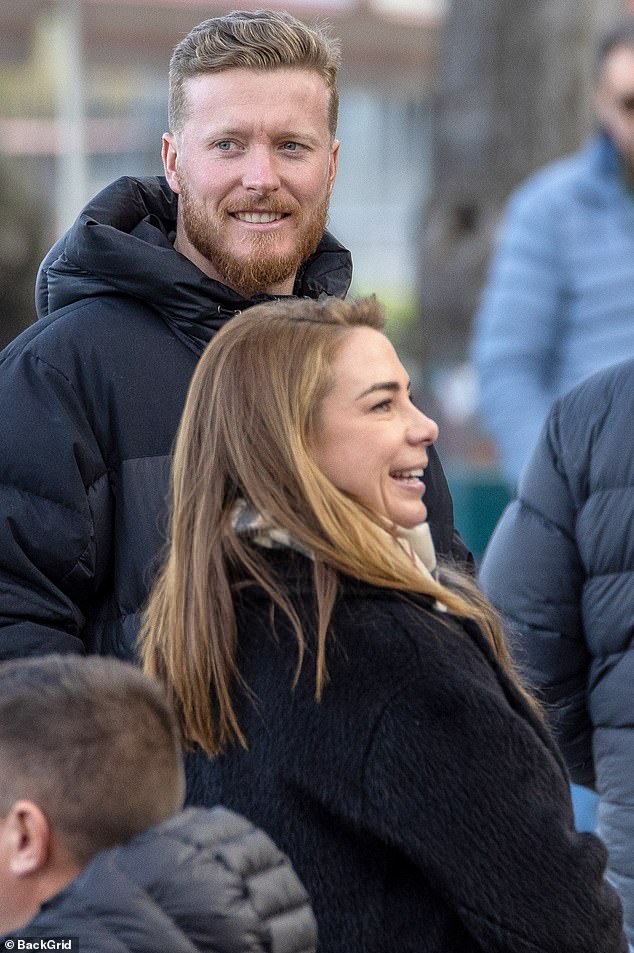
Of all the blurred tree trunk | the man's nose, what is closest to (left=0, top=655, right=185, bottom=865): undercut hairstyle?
the man's nose

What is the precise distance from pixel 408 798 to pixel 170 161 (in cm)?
142

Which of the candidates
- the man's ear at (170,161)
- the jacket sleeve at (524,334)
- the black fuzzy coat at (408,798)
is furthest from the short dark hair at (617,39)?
the black fuzzy coat at (408,798)

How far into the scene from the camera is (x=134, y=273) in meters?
2.81

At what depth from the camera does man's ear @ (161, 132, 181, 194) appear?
9.78 ft

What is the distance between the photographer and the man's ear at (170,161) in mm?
2980

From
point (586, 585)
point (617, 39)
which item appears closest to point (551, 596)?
point (586, 585)

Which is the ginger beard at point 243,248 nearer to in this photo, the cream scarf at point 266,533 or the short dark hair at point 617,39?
the cream scarf at point 266,533

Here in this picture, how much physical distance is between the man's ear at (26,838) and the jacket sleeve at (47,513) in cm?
86

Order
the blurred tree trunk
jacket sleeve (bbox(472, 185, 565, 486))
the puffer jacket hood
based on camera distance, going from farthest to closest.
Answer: the blurred tree trunk, jacket sleeve (bbox(472, 185, 565, 486)), the puffer jacket hood

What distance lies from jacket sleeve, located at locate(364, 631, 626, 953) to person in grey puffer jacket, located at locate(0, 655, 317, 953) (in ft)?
0.94

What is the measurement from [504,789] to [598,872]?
19cm

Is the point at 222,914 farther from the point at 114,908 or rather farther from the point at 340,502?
the point at 340,502

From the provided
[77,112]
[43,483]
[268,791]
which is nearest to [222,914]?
[268,791]

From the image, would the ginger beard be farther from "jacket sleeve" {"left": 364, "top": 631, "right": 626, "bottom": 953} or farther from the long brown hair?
"jacket sleeve" {"left": 364, "top": 631, "right": 626, "bottom": 953}
